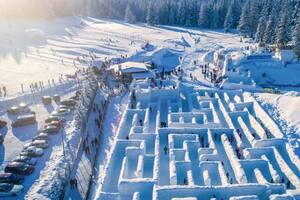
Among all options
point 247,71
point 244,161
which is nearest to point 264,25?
point 247,71

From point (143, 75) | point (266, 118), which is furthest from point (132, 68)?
point (266, 118)

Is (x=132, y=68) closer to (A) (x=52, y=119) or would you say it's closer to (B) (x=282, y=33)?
(A) (x=52, y=119)

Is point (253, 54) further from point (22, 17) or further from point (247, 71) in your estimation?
point (22, 17)

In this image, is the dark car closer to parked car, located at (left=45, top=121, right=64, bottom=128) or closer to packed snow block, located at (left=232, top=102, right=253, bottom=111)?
parked car, located at (left=45, top=121, right=64, bottom=128)

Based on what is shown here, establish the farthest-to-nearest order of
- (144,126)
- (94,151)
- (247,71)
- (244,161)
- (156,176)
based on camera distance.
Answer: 1. (247,71)
2. (144,126)
3. (94,151)
4. (244,161)
5. (156,176)

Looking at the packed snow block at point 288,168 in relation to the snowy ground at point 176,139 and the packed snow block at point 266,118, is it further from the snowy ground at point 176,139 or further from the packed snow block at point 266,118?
the packed snow block at point 266,118
